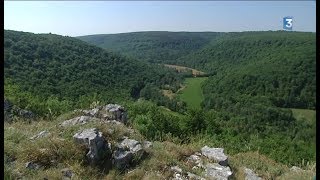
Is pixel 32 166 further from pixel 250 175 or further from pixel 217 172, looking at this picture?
pixel 250 175

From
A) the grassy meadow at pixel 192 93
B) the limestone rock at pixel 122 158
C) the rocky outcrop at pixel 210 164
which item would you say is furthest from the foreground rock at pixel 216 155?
the grassy meadow at pixel 192 93

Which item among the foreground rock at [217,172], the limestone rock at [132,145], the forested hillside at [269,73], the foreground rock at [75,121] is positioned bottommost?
the forested hillside at [269,73]

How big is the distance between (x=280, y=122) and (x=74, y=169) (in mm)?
53961

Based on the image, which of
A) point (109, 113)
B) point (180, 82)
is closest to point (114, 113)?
point (109, 113)

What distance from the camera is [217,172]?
5.78m

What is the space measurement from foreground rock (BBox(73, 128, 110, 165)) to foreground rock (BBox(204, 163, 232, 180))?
165 cm

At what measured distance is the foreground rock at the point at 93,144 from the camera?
214 inches

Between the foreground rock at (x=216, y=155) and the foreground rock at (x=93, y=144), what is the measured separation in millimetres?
1908

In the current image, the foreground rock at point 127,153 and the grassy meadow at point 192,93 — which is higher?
the foreground rock at point 127,153

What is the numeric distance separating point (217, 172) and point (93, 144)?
2049mm

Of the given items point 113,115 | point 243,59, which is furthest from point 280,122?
point 243,59

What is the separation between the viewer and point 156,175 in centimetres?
528

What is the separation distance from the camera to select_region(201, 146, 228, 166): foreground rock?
246 inches

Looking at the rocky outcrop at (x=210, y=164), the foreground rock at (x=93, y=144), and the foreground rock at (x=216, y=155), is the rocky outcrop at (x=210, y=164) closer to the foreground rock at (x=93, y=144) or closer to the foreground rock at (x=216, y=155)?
the foreground rock at (x=216, y=155)
